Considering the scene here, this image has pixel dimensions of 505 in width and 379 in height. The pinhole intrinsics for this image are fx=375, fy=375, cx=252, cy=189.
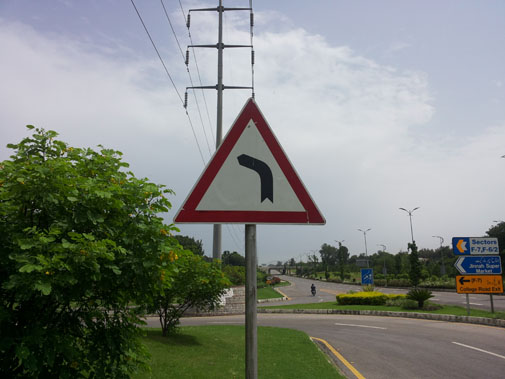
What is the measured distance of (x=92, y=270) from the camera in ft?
11.7

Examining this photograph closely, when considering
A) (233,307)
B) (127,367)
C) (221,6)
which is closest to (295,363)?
(127,367)

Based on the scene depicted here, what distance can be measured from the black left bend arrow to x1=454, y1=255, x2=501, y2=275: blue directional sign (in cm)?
2118

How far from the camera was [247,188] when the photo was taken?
262 cm

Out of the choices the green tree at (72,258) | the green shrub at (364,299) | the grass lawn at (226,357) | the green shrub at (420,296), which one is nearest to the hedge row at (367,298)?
the green shrub at (364,299)

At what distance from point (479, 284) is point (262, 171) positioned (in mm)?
22048

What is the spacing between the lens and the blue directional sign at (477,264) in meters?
20.3

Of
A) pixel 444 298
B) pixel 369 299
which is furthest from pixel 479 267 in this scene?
pixel 444 298

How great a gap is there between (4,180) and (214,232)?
13.8m

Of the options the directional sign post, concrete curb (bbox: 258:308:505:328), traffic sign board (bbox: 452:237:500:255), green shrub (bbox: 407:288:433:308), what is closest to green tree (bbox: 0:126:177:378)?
concrete curb (bbox: 258:308:505:328)

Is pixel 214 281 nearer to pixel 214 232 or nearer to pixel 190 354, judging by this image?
pixel 190 354

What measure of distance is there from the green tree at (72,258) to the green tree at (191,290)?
25.1 ft

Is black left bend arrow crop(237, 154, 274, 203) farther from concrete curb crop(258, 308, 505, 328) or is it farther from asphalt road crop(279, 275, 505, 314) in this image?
asphalt road crop(279, 275, 505, 314)

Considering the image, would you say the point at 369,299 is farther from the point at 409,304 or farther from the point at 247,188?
the point at 247,188

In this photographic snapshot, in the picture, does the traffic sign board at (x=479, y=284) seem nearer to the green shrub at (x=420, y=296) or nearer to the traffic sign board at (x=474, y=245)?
the traffic sign board at (x=474, y=245)
